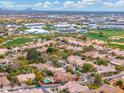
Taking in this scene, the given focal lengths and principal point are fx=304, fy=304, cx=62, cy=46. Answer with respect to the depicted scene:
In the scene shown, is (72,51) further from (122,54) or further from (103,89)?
(103,89)

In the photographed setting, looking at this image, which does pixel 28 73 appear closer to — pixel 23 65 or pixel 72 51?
pixel 23 65

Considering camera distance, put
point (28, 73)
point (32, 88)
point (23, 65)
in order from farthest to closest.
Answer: point (23, 65) → point (28, 73) → point (32, 88)

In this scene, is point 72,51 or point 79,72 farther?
point 72,51

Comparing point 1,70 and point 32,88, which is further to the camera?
point 1,70

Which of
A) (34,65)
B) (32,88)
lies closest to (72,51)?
(34,65)

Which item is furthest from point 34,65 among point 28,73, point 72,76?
point 72,76

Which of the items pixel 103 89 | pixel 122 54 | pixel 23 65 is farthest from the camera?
pixel 122 54

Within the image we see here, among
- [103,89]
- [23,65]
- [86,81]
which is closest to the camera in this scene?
[103,89]

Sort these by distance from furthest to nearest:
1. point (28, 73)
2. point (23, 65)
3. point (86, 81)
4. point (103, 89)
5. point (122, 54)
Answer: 1. point (122, 54)
2. point (23, 65)
3. point (28, 73)
4. point (86, 81)
5. point (103, 89)
